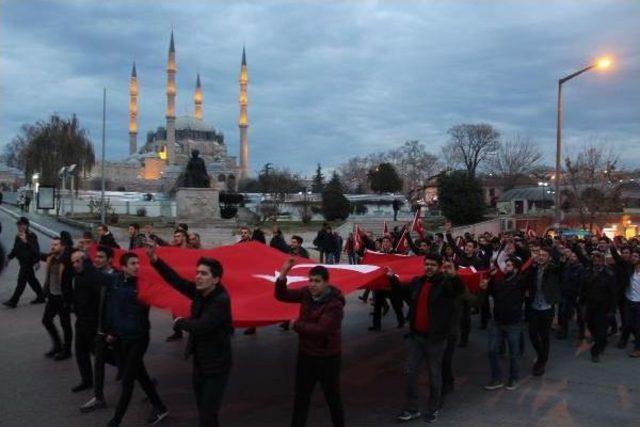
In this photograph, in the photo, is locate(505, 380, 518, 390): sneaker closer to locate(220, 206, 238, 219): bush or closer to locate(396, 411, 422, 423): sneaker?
locate(396, 411, 422, 423): sneaker

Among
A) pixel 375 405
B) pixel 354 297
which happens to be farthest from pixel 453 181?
pixel 375 405

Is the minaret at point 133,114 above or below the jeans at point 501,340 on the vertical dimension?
above

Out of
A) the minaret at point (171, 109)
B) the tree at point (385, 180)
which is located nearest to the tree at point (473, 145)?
the tree at point (385, 180)

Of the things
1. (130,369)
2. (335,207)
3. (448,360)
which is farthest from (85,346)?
(335,207)

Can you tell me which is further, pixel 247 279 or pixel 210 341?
pixel 247 279

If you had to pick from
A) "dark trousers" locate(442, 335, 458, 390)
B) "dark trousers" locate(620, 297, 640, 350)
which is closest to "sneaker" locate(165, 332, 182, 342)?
"dark trousers" locate(442, 335, 458, 390)

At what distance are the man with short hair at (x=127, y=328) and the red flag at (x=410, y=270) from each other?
3.50 metres

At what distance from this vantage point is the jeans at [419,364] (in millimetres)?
6648

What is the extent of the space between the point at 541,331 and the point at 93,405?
5.75m

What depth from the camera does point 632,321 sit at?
1017 cm

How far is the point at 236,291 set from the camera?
741 cm

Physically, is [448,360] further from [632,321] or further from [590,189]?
[590,189]

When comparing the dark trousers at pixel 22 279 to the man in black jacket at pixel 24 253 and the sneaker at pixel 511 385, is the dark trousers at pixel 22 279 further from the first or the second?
the sneaker at pixel 511 385

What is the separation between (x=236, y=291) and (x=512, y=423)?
10.9ft
